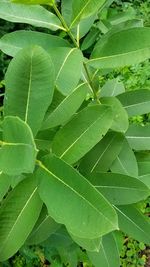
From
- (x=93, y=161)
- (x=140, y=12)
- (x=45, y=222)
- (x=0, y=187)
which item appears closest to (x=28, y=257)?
(x=45, y=222)

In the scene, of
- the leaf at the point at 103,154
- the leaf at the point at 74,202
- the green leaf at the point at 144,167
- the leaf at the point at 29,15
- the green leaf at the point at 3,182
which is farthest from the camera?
the green leaf at the point at 144,167

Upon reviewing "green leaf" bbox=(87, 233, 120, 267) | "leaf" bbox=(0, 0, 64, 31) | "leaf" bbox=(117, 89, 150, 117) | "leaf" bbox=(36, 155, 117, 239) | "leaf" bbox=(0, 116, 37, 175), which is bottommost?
"green leaf" bbox=(87, 233, 120, 267)

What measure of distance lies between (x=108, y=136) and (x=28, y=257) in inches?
50.4

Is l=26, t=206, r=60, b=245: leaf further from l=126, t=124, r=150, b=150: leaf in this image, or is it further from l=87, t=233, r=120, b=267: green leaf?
l=126, t=124, r=150, b=150: leaf

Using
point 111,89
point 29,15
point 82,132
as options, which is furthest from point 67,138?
point 111,89

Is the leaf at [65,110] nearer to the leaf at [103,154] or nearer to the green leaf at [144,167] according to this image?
the leaf at [103,154]

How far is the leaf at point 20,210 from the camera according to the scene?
3.56 ft

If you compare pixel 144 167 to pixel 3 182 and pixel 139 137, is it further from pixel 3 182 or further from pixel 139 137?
pixel 3 182

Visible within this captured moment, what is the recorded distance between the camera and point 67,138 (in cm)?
108

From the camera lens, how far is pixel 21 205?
1.09 metres

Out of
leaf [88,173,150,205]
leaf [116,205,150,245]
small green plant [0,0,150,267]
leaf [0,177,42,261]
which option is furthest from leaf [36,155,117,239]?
leaf [116,205,150,245]

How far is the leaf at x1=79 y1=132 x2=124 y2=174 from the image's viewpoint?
1317 millimetres

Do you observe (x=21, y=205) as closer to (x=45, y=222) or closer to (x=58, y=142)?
(x=58, y=142)

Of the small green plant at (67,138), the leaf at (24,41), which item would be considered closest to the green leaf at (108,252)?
the small green plant at (67,138)
